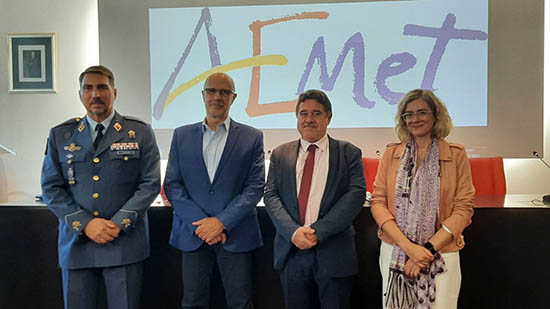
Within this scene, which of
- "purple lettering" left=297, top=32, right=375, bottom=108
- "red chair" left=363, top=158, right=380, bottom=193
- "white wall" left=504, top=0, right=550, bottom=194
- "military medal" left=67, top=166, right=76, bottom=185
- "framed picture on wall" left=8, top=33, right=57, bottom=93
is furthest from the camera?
"framed picture on wall" left=8, top=33, right=57, bottom=93

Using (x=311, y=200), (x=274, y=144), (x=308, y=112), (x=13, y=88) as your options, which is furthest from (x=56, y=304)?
(x=13, y=88)

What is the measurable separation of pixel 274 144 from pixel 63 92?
2505mm

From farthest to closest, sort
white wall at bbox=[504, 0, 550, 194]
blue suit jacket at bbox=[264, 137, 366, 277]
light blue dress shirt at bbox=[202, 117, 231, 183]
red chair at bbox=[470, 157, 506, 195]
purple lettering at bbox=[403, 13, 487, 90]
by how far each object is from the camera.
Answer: white wall at bbox=[504, 0, 550, 194], purple lettering at bbox=[403, 13, 487, 90], red chair at bbox=[470, 157, 506, 195], light blue dress shirt at bbox=[202, 117, 231, 183], blue suit jacket at bbox=[264, 137, 366, 277]

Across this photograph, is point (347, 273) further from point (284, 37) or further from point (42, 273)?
point (284, 37)

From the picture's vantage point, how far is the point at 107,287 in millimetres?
1857

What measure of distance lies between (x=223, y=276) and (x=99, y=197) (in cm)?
73

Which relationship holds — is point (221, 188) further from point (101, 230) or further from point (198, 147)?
point (101, 230)

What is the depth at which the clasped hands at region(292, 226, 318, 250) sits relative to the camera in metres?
1.71

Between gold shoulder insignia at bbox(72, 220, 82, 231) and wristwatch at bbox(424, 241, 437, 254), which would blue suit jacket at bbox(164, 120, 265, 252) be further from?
wristwatch at bbox(424, 241, 437, 254)

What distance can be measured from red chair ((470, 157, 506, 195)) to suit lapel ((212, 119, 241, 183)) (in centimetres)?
246

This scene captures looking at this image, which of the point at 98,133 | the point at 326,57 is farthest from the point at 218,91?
the point at 326,57

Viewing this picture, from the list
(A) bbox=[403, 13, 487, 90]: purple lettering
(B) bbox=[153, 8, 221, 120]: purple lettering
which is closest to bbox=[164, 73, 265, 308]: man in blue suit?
(B) bbox=[153, 8, 221, 120]: purple lettering

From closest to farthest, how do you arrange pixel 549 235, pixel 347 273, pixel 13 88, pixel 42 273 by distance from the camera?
pixel 347 273 < pixel 549 235 < pixel 42 273 < pixel 13 88

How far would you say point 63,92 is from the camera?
4.32m
